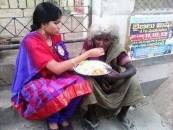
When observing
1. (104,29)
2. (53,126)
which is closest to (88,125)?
(53,126)

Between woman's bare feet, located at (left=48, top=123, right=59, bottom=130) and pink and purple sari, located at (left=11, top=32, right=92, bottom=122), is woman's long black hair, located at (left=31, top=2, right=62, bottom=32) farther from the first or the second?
woman's bare feet, located at (left=48, top=123, right=59, bottom=130)

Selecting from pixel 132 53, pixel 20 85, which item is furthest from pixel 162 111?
pixel 20 85

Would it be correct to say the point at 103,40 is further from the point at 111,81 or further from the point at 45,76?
the point at 45,76

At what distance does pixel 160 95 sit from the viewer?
3.66m

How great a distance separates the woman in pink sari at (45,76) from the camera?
7.75ft

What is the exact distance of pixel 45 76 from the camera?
8.23 feet

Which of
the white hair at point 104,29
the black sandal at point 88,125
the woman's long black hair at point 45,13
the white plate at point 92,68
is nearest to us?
the woman's long black hair at point 45,13

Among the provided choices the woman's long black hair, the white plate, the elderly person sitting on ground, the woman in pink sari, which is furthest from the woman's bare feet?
the woman's long black hair

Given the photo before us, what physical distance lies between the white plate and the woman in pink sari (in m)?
0.09

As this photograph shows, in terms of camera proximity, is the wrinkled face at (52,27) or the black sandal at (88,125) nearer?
the wrinkled face at (52,27)

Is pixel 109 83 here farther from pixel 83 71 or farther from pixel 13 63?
pixel 13 63

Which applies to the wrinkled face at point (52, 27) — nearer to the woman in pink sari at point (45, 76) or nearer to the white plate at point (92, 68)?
the woman in pink sari at point (45, 76)

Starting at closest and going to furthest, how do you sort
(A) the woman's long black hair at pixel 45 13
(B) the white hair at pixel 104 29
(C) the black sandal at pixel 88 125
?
(A) the woman's long black hair at pixel 45 13 < (B) the white hair at pixel 104 29 < (C) the black sandal at pixel 88 125

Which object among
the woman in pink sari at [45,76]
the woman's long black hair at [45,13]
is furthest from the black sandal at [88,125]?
the woman's long black hair at [45,13]
